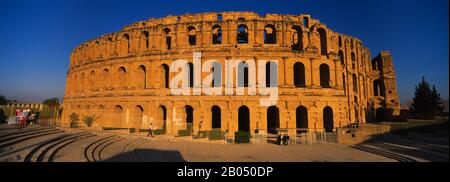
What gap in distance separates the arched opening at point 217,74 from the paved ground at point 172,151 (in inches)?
301

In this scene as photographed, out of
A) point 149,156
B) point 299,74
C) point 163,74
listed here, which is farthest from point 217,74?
point 149,156

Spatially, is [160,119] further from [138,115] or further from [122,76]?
[122,76]

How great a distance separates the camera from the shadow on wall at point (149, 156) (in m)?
11.3

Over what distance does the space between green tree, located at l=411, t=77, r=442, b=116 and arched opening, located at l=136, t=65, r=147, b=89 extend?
1872 inches

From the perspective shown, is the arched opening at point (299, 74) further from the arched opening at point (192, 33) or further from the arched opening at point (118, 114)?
the arched opening at point (118, 114)

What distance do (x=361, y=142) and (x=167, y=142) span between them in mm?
16409

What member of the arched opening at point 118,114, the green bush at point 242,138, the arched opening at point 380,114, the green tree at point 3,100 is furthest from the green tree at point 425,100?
the green tree at point 3,100

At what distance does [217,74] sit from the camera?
23578mm

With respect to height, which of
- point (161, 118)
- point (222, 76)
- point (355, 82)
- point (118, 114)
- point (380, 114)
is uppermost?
point (355, 82)

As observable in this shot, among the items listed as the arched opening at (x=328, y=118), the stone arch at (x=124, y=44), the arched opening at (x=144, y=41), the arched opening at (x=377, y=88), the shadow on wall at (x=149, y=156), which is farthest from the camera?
the arched opening at (x=377, y=88)

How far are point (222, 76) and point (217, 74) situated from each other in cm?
91

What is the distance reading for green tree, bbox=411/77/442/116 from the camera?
130ft

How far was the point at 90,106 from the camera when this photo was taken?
2839 cm

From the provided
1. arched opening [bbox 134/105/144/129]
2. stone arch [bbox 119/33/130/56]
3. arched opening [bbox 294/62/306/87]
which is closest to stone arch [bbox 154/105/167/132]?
arched opening [bbox 134/105/144/129]
